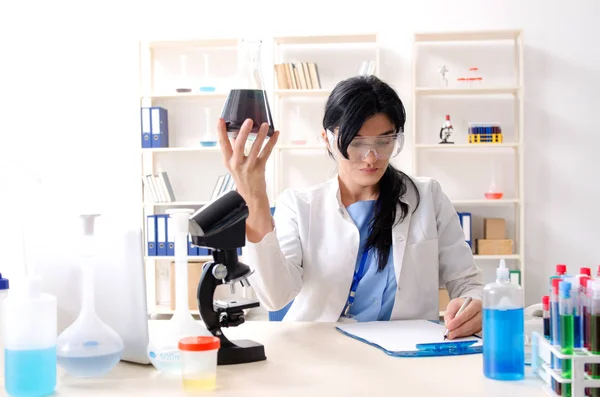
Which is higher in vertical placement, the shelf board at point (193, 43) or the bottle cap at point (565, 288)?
the shelf board at point (193, 43)

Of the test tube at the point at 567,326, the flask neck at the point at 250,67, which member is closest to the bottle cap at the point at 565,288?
the test tube at the point at 567,326

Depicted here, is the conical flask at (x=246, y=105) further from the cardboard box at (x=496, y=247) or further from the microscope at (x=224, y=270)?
the cardboard box at (x=496, y=247)

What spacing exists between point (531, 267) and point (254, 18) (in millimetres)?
2618

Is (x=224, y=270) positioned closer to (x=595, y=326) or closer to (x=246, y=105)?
(x=246, y=105)

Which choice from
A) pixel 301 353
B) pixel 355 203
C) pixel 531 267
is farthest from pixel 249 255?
pixel 531 267

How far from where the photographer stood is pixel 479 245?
4.52 meters

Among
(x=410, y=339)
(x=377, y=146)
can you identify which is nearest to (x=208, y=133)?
(x=377, y=146)

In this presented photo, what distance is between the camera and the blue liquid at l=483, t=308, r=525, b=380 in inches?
46.4

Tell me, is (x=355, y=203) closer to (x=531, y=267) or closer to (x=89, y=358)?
(x=89, y=358)

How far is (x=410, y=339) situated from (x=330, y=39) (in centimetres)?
339

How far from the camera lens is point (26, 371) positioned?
1134 mm

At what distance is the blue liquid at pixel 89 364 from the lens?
1.23 m

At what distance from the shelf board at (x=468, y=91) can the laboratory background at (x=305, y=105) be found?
0.01 meters

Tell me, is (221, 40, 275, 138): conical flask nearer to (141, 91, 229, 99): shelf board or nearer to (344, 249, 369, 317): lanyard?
(344, 249, 369, 317): lanyard
